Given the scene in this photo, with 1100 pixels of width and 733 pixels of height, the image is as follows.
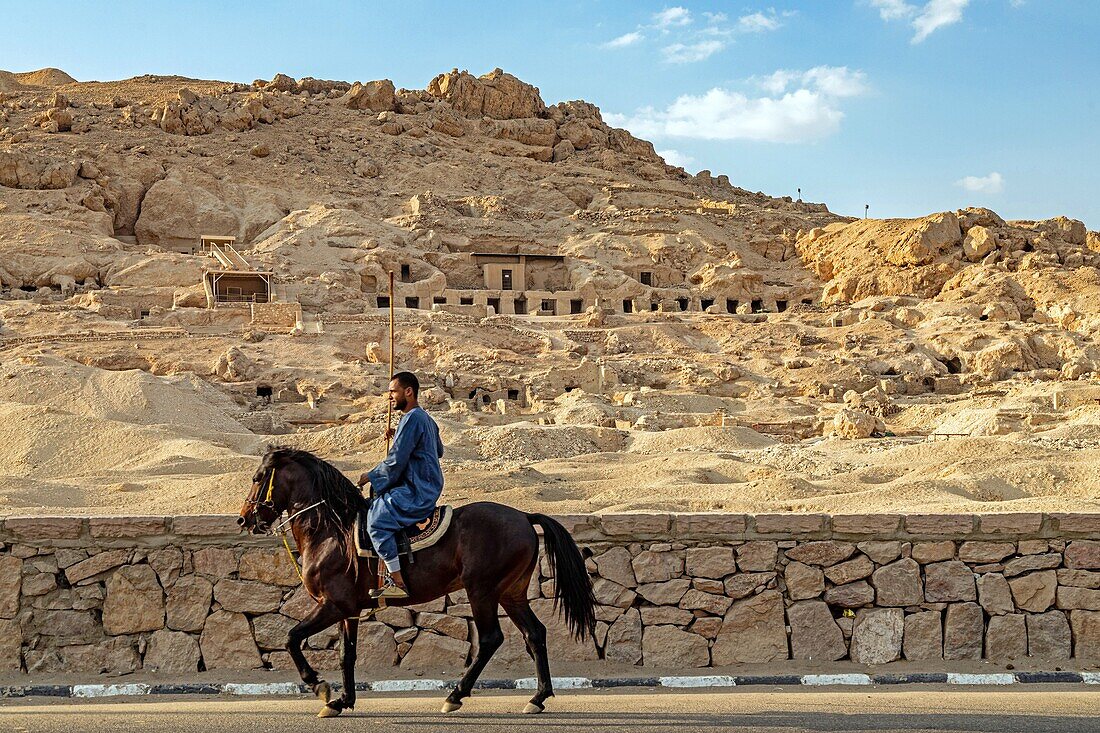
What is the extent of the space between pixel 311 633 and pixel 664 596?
220 cm

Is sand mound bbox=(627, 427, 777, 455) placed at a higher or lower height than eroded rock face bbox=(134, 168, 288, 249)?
lower

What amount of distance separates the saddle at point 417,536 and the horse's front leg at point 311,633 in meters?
0.35

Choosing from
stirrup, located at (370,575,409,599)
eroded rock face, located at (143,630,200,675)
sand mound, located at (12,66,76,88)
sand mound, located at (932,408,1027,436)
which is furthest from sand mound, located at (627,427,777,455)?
sand mound, located at (12,66,76,88)

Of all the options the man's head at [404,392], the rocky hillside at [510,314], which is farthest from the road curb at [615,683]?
the rocky hillside at [510,314]

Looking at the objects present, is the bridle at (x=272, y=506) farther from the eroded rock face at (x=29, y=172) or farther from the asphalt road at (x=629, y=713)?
the eroded rock face at (x=29, y=172)

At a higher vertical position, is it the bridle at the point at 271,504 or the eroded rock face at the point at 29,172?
the eroded rock face at the point at 29,172

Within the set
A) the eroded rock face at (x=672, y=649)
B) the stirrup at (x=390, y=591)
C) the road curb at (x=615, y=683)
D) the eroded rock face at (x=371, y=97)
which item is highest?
the eroded rock face at (x=371, y=97)

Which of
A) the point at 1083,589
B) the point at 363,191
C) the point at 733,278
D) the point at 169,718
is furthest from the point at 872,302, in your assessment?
the point at 169,718

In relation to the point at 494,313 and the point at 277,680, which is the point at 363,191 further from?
the point at 277,680

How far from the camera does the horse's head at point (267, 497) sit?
5.83 meters

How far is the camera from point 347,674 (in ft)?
18.5

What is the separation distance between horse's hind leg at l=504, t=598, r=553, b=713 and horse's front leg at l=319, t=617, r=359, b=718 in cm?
87

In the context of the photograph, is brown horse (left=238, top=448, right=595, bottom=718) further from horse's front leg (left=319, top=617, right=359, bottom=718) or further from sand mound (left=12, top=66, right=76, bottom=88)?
sand mound (left=12, top=66, right=76, bottom=88)

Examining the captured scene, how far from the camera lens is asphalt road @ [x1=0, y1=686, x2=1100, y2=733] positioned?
5.25 meters
